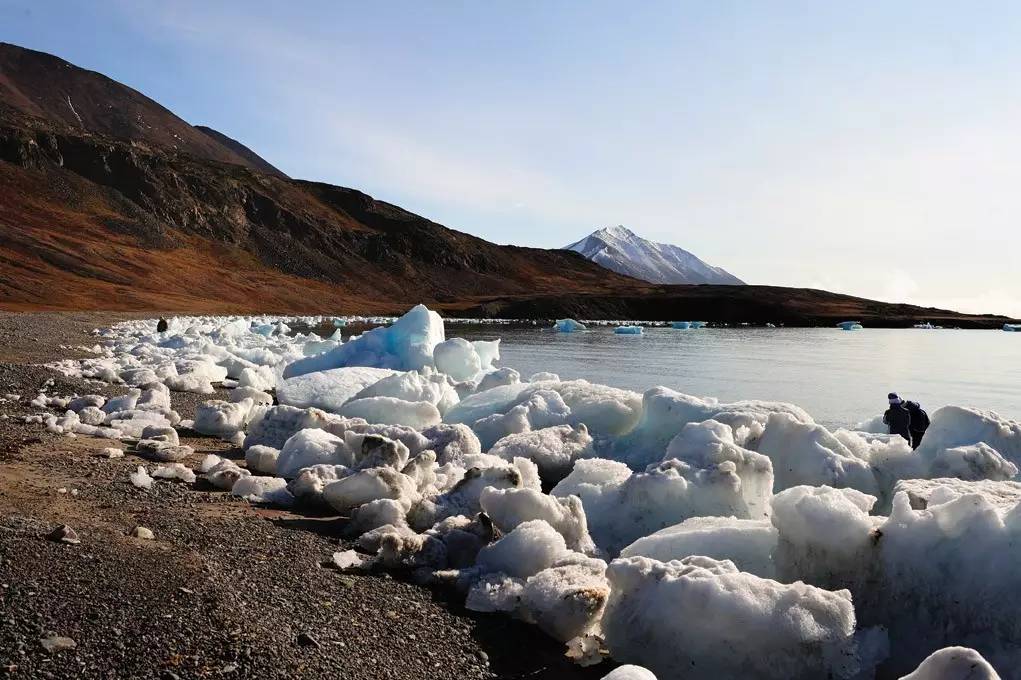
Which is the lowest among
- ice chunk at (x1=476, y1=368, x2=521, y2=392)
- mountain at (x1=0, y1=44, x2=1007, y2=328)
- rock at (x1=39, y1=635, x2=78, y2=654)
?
rock at (x1=39, y1=635, x2=78, y2=654)

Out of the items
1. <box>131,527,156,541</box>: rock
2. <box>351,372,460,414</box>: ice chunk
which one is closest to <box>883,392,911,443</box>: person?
<box>351,372,460,414</box>: ice chunk

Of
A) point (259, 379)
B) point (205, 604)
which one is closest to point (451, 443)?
point (205, 604)

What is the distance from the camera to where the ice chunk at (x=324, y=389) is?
12.3 m

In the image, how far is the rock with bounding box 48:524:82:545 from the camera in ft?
13.8

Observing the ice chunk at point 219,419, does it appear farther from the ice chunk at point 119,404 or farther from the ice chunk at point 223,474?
the ice chunk at point 223,474

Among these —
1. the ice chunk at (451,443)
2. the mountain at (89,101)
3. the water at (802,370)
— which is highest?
the mountain at (89,101)

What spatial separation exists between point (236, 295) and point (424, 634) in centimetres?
7296

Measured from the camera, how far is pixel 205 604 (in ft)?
12.3

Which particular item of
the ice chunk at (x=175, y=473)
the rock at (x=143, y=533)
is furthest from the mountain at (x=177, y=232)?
the rock at (x=143, y=533)

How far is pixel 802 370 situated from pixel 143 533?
1027 inches

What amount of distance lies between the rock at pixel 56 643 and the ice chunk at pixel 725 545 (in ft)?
9.66

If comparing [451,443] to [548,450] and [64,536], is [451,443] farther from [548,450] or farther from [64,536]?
[64,536]

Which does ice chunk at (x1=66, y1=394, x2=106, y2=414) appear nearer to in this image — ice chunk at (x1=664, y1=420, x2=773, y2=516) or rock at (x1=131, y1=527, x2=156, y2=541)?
rock at (x1=131, y1=527, x2=156, y2=541)

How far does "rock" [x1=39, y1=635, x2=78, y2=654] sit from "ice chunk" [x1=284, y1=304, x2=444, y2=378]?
509 inches
